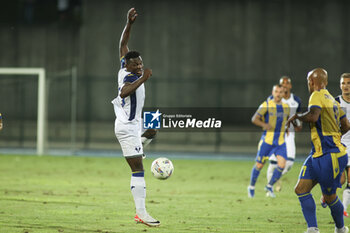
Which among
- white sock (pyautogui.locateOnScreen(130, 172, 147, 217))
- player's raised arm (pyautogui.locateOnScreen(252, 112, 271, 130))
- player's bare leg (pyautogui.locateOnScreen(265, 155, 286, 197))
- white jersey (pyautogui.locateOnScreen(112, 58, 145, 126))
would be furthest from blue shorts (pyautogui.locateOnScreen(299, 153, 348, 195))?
player's bare leg (pyautogui.locateOnScreen(265, 155, 286, 197))

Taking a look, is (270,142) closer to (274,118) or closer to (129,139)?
(274,118)

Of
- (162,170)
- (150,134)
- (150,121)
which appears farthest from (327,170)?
(150,121)

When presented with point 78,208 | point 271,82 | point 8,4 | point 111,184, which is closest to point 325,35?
point 271,82

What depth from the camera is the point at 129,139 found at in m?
8.29

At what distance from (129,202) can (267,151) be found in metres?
3.15

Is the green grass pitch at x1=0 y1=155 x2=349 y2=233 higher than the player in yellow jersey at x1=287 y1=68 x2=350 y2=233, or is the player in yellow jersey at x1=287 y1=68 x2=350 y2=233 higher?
the player in yellow jersey at x1=287 y1=68 x2=350 y2=233

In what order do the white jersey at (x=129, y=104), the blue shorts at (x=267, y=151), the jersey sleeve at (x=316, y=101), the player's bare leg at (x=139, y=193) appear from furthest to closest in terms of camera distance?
the blue shorts at (x=267, y=151)
the white jersey at (x=129, y=104)
the player's bare leg at (x=139, y=193)
the jersey sleeve at (x=316, y=101)

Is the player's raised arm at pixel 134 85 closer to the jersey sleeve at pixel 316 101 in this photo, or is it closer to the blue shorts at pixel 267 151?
the jersey sleeve at pixel 316 101

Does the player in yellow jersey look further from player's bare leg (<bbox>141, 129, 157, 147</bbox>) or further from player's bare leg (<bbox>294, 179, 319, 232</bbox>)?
player's bare leg (<bbox>141, 129, 157, 147</bbox>)

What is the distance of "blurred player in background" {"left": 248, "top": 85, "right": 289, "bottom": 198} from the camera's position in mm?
12125

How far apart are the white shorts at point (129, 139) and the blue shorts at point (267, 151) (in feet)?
14.8

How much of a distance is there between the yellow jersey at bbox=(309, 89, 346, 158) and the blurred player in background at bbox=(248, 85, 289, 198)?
4.60 m

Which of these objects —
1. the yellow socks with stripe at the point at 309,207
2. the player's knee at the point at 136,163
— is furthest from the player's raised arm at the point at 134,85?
the yellow socks with stripe at the point at 309,207

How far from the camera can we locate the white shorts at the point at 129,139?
8266mm
